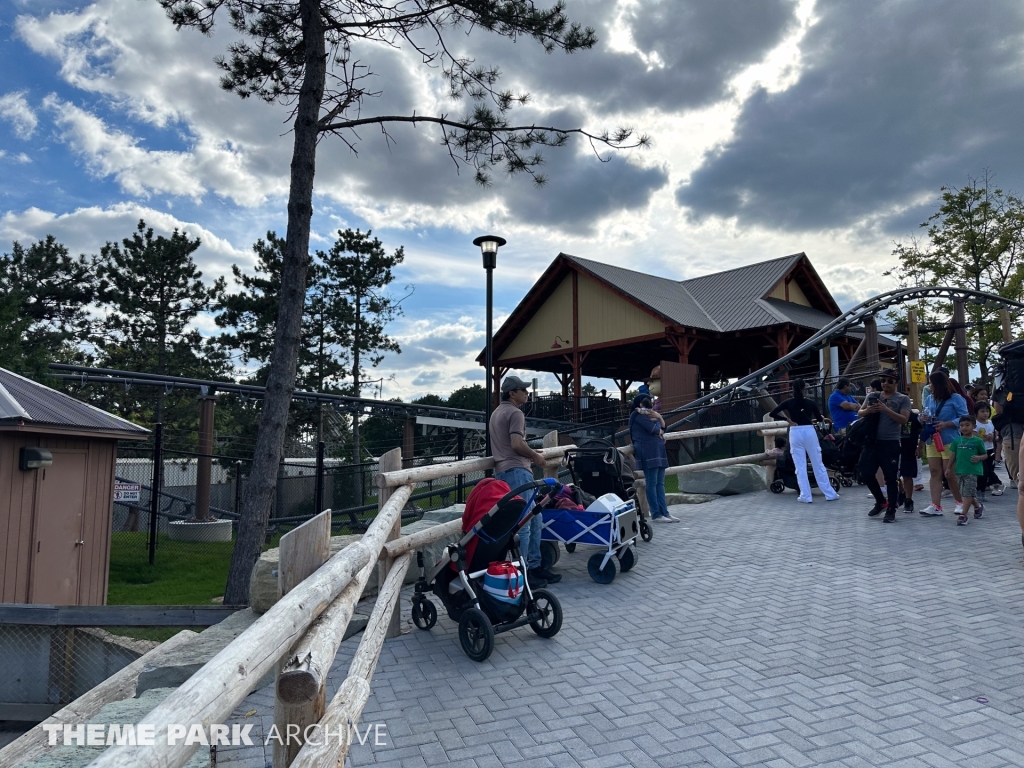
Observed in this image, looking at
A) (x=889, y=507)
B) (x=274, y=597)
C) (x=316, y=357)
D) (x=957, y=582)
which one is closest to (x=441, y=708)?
(x=274, y=597)

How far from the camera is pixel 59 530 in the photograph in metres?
9.66

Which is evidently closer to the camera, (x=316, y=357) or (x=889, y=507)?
(x=889, y=507)

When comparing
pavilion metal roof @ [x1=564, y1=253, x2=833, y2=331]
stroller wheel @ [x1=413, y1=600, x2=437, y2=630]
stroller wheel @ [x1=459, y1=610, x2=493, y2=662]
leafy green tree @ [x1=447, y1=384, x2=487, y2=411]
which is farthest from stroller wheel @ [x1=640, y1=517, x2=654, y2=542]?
leafy green tree @ [x1=447, y1=384, x2=487, y2=411]

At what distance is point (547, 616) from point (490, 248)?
27.3 feet

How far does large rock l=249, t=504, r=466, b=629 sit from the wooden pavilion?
59.3 feet

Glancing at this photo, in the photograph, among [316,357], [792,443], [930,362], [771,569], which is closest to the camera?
[771,569]

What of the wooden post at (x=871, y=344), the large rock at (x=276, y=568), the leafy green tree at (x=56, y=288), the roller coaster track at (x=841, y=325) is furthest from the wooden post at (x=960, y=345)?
the leafy green tree at (x=56, y=288)

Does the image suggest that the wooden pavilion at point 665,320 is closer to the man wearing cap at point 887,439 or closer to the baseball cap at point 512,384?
the man wearing cap at point 887,439

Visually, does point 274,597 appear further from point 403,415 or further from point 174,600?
point 403,415

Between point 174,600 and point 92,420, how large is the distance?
3012 mm

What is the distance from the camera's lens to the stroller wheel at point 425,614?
5.54 meters

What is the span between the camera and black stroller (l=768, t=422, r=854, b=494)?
11.8 m

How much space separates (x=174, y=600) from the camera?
10.9 metres

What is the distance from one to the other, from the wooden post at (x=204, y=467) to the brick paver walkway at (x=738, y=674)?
12.3 meters
